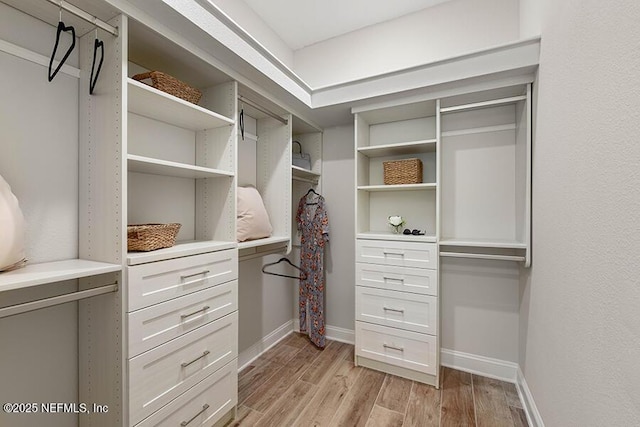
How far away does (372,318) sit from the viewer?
7.36ft

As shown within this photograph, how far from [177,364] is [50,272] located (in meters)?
0.69

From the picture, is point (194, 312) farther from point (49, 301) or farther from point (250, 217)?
point (250, 217)

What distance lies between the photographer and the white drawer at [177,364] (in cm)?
119

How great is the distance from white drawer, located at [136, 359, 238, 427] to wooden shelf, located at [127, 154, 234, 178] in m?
1.14

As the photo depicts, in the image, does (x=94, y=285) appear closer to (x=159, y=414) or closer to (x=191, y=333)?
(x=191, y=333)

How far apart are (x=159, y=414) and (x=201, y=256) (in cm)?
73

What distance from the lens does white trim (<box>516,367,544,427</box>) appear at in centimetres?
156

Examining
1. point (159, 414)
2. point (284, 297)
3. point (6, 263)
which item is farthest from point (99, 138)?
point (284, 297)

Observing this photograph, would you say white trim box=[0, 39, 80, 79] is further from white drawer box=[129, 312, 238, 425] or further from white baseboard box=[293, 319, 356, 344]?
white baseboard box=[293, 319, 356, 344]

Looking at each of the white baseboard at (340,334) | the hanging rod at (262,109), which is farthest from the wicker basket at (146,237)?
the white baseboard at (340,334)

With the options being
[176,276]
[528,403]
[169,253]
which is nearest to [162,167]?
[169,253]

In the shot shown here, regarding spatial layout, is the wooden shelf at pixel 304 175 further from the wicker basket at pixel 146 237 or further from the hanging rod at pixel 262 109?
the wicker basket at pixel 146 237

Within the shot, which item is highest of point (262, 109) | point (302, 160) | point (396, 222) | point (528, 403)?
point (262, 109)

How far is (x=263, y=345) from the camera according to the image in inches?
99.0
